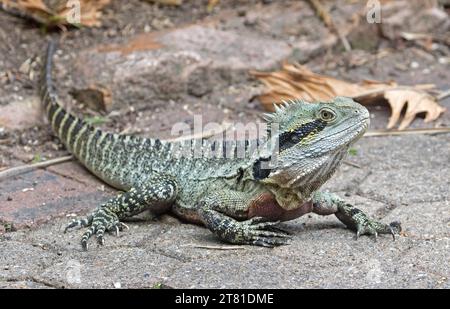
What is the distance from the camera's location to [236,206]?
4977 millimetres

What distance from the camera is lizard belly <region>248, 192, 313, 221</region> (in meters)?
4.90

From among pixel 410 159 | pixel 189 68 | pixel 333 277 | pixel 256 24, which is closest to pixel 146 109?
pixel 189 68

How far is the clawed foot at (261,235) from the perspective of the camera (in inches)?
187

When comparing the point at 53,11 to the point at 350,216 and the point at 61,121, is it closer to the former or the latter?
the point at 61,121

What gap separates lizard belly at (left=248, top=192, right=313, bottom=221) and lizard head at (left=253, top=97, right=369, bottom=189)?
180 mm

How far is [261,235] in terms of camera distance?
15.8 ft

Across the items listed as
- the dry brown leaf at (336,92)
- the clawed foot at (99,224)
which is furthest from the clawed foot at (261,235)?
the dry brown leaf at (336,92)

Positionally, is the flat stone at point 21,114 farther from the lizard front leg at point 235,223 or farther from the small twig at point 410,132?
the small twig at point 410,132

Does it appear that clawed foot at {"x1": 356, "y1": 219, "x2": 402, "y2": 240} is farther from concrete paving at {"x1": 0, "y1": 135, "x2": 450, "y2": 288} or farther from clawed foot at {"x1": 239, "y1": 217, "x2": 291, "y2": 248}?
clawed foot at {"x1": 239, "y1": 217, "x2": 291, "y2": 248}

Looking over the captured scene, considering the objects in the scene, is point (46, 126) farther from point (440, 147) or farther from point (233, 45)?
point (440, 147)

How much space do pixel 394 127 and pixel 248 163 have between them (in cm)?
241

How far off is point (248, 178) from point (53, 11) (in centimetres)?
367

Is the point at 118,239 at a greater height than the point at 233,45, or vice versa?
the point at 233,45
